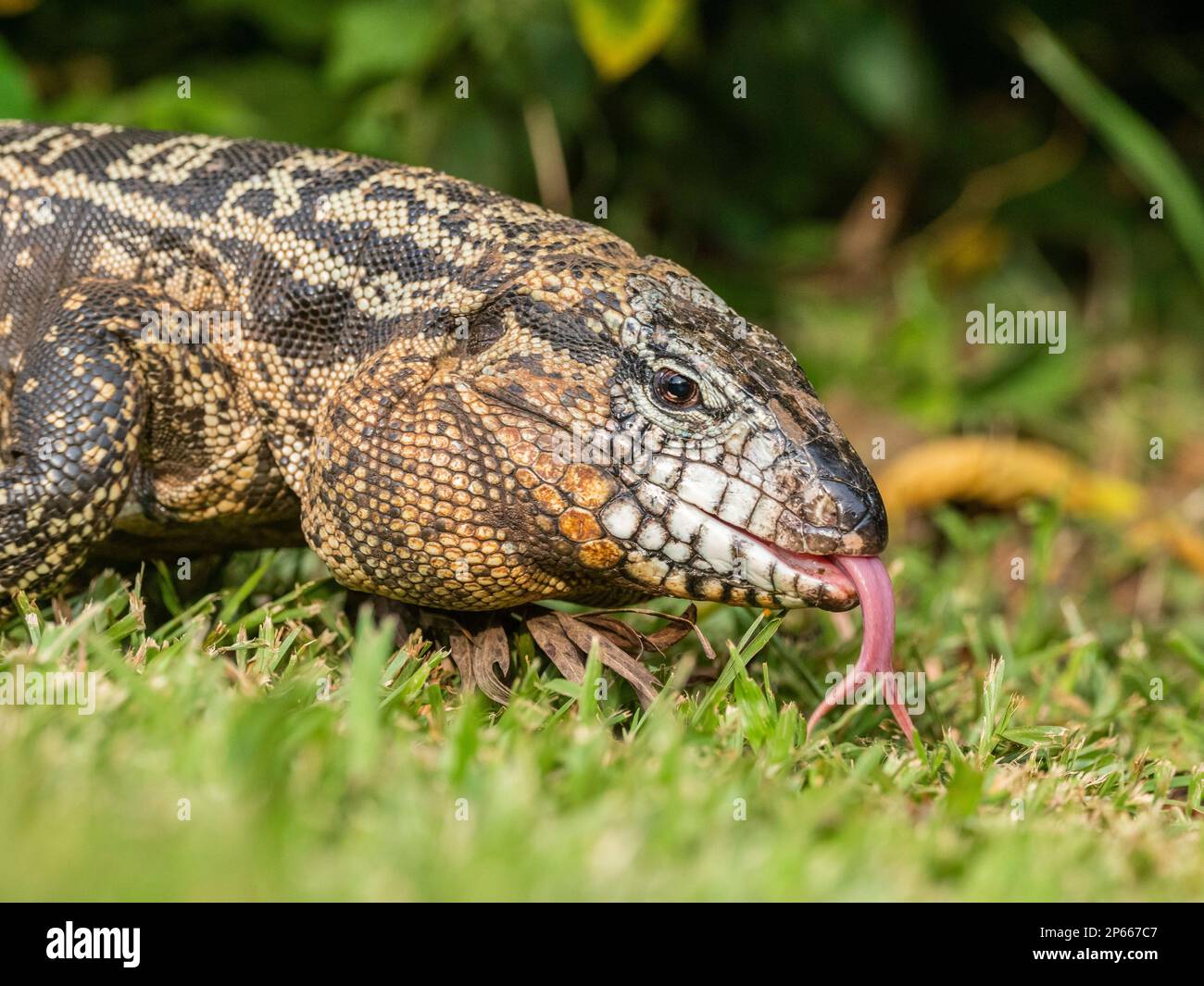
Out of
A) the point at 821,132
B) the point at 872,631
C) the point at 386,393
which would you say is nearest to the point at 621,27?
the point at 821,132

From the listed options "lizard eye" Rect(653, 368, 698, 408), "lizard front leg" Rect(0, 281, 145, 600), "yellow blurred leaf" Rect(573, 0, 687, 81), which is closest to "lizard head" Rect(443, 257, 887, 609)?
"lizard eye" Rect(653, 368, 698, 408)

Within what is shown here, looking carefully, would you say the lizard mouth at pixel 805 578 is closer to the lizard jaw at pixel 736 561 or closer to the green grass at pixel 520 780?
the lizard jaw at pixel 736 561

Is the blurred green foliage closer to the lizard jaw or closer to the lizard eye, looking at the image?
the lizard eye

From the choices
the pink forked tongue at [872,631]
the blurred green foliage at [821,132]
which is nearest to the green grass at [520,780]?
the pink forked tongue at [872,631]

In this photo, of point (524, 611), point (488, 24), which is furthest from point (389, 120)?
point (524, 611)

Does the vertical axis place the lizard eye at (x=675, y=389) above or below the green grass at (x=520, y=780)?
above

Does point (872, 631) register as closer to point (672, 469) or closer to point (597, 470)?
point (672, 469)

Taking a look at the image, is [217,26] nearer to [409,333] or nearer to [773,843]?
[409,333]
